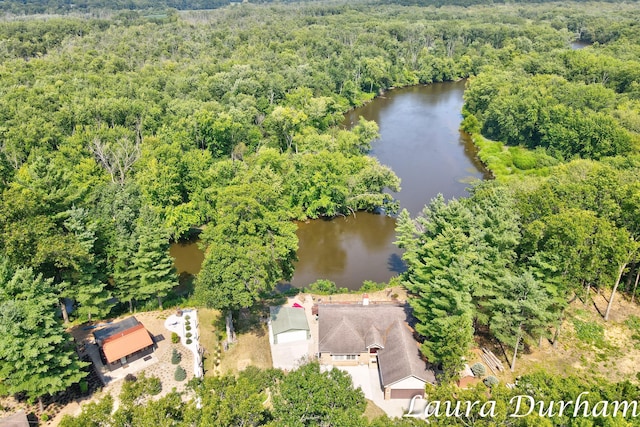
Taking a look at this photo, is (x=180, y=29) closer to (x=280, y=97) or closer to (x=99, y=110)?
(x=280, y=97)

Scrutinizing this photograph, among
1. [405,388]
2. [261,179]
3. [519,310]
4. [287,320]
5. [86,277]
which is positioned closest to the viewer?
[405,388]

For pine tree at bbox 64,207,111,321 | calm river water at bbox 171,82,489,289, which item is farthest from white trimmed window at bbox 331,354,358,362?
pine tree at bbox 64,207,111,321

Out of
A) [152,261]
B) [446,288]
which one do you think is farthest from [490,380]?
[152,261]

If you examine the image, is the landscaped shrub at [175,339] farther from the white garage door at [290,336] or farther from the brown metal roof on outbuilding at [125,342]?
the white garage door at [290,336]

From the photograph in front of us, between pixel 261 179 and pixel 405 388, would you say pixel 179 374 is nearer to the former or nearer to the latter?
pixel 405 388

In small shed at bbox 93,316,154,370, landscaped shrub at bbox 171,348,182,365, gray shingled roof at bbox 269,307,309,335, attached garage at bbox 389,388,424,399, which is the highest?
small shed at bbox 93,316,154,370

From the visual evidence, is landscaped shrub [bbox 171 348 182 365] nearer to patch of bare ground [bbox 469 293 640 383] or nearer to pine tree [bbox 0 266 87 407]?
pine tree [bbox 0 266 87 407]
